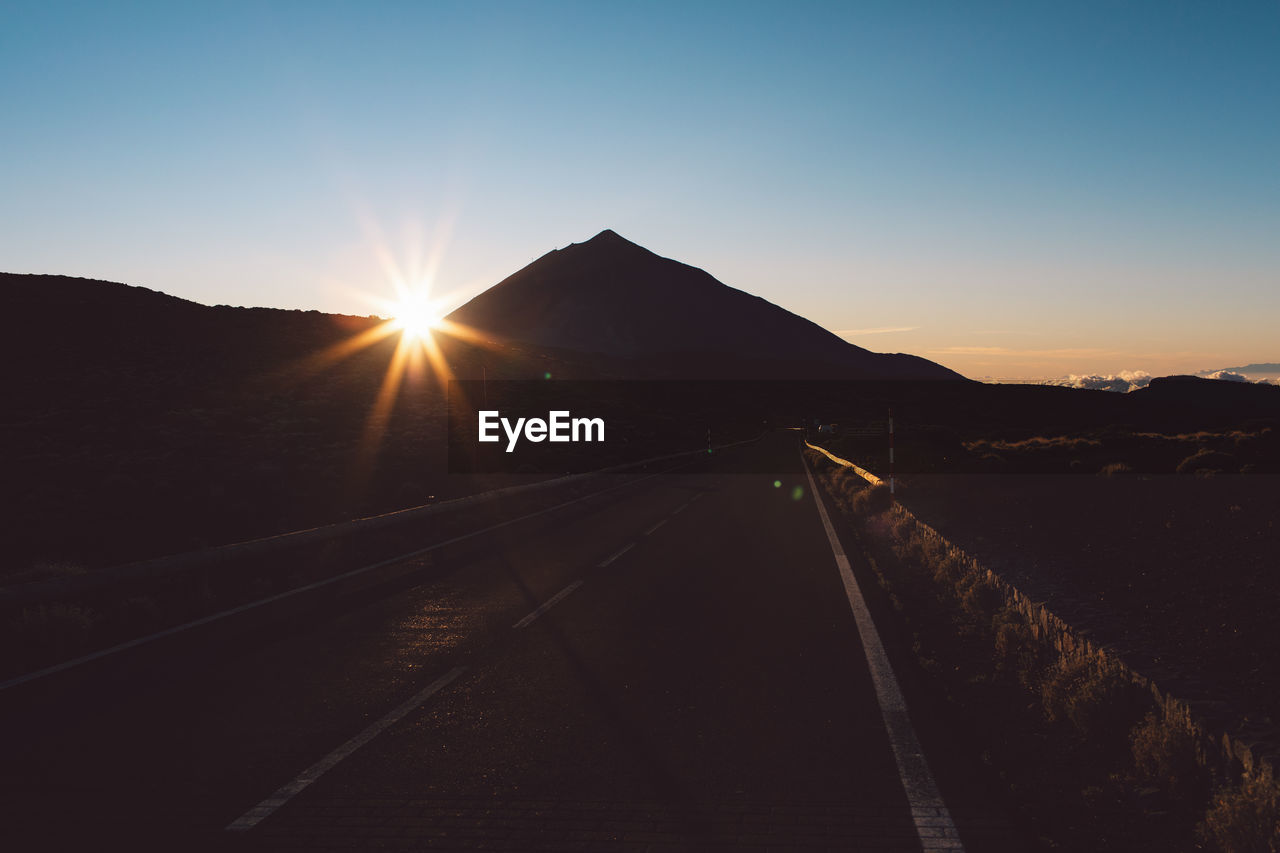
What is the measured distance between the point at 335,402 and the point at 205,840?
2292 inches

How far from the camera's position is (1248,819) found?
3.48 metres

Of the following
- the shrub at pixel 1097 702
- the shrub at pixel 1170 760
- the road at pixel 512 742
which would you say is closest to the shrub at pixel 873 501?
the road at pixel 512 742

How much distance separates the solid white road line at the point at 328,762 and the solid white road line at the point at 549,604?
186 centimetres

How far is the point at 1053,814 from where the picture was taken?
4.05 metres

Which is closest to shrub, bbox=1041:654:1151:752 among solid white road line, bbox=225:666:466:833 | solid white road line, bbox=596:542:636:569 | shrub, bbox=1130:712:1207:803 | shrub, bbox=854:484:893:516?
shrub, bbox=1130:712:1207:803

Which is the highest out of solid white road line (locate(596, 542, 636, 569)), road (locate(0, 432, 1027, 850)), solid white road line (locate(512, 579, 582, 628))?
road (locate(0, 432, 1027, 850))

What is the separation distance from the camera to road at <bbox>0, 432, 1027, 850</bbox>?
3934 mm

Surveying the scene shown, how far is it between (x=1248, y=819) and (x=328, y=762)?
14.9ft

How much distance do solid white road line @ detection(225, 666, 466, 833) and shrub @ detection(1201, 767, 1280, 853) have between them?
4357mm

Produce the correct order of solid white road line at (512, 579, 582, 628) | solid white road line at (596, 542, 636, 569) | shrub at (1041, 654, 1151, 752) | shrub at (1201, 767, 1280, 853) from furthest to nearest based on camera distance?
solid white road line at (596, 542, 636, 569) < solid white road line at (512, 579, 582, 628) < shrub at (1041, 654, 1151, 752) < shrub at (1201, 767, 1280, 853)

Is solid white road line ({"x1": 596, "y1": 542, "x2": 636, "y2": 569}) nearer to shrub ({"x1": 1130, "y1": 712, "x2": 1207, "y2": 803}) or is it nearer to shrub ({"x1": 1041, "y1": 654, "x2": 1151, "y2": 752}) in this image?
shrub ({"x1": 1041, "y1": 654, "x2": 1151, "y2": 752})

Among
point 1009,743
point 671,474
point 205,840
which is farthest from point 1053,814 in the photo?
point 671,474

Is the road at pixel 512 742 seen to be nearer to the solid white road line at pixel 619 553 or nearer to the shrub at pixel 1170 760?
the shrub at pixel 1170 760

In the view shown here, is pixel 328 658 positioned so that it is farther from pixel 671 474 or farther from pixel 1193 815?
pixel 671 474
